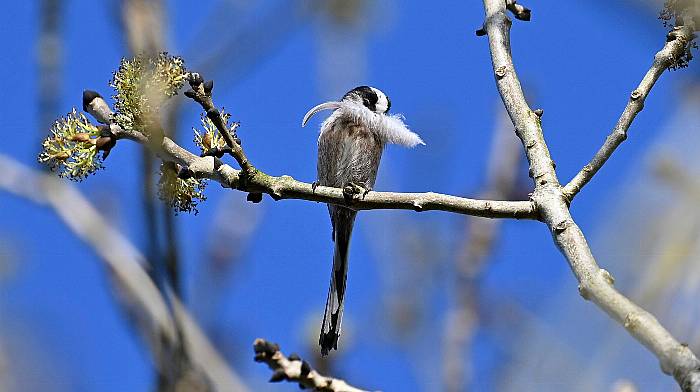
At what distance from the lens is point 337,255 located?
4707mm

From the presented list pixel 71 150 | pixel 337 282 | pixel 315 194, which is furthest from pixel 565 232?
pixel 337 282

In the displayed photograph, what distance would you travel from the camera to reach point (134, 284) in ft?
6.17

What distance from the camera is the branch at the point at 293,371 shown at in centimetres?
187

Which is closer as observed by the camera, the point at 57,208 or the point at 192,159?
the point at 57,208

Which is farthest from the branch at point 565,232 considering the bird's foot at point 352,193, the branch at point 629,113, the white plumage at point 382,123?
the white plumage at point 382,123

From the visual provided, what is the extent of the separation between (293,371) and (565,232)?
0.71m

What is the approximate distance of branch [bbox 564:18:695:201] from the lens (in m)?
2.33

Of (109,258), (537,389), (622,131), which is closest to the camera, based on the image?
(537,389)

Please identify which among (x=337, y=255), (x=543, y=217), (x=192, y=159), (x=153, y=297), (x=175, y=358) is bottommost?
(x=175, y=358)

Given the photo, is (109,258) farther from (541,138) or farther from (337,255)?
(337,255)

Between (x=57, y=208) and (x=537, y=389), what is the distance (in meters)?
1.27

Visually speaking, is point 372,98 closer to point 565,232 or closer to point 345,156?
point 345,156

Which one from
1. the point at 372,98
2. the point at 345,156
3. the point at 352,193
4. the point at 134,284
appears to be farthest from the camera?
the point at 372,98

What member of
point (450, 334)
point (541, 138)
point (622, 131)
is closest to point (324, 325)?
point (450, 334)
